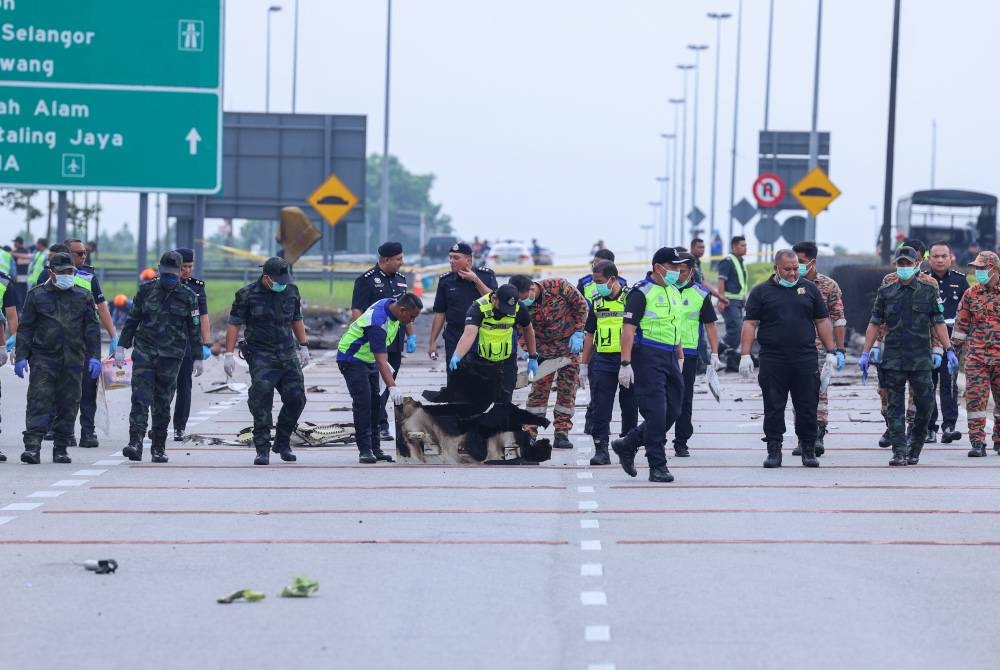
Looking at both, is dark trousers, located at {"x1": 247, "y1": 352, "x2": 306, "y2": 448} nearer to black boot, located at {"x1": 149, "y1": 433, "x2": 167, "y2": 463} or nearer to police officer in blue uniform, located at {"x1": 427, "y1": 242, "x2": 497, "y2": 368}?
black boot, located at {"x1": 149, "y1": 433, "x2": 167, "y2": 463}

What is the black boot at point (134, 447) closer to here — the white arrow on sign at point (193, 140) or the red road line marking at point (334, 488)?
the red road line marking at point (334, 488)

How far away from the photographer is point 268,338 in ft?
50.6

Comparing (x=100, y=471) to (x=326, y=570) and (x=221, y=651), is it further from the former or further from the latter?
(x=221, y=651)

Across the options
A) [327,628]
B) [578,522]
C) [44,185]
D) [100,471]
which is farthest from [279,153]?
[327,628]

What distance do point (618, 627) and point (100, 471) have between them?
741cm

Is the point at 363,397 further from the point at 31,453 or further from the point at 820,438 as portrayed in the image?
the point at 820,438

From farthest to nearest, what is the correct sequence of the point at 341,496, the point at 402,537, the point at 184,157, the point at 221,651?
the point at 184,157 < the point at 341,496 < the point at 402,537 < the point at 221,651

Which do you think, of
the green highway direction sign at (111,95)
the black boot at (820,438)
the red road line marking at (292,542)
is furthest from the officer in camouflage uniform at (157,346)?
the green highway direction sign at (111,95)

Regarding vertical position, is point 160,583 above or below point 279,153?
below

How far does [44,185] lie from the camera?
86.6ft

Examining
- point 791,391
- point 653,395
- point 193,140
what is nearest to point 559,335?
point 791,391

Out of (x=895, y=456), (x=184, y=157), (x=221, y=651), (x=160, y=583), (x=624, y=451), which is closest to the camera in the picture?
(x=221, y=651)

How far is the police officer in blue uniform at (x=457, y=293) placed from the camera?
17094 millimetres

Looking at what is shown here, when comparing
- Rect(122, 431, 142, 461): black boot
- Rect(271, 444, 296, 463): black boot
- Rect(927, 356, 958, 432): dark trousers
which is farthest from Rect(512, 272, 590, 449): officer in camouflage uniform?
Rect(122, 431, 142, 461): black boot
